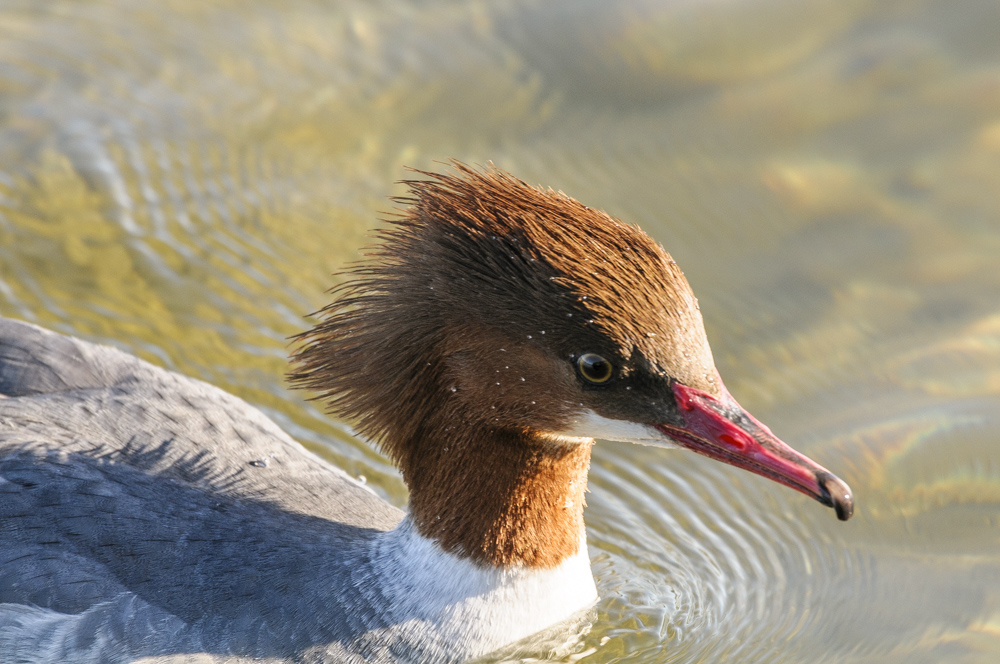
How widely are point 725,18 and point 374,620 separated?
14.8 feet

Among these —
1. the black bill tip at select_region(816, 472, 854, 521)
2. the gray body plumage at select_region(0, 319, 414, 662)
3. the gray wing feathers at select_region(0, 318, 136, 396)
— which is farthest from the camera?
the gray wing feathers at select_region(0, 318, 136, 396)

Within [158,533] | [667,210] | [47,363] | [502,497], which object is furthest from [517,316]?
[667,210]

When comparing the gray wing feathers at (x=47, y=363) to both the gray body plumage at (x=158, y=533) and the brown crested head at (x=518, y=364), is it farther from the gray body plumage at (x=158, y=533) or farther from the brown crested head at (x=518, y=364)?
the brown crested head at (x=518, y=364)

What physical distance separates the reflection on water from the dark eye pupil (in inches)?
54.6

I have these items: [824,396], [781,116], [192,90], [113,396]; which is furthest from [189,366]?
[781,116]

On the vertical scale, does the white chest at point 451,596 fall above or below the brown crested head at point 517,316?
below

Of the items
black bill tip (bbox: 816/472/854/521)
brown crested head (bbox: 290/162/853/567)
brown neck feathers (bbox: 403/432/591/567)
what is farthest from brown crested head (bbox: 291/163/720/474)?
black bill tip (bbox: 816/472/854/521)

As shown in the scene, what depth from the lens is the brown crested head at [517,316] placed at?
3.87 m

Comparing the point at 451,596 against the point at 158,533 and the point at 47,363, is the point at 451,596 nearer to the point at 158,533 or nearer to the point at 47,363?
the point at 158,533

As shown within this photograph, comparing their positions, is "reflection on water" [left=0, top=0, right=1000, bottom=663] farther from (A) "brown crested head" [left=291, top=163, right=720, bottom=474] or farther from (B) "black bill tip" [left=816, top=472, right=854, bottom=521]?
(A) "brown crested head" [left=291, top=163, right=720, bottom=474]

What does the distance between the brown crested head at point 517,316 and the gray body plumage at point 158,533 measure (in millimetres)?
635

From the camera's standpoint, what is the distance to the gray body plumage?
4160 millimetres

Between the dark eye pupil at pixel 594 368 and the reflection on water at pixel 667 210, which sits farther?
the reflection on water at pixel 667 210

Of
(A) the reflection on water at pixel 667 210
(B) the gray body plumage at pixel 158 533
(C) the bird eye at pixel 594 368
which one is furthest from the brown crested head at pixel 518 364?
(A) the reflection on water at pixel 667 210
